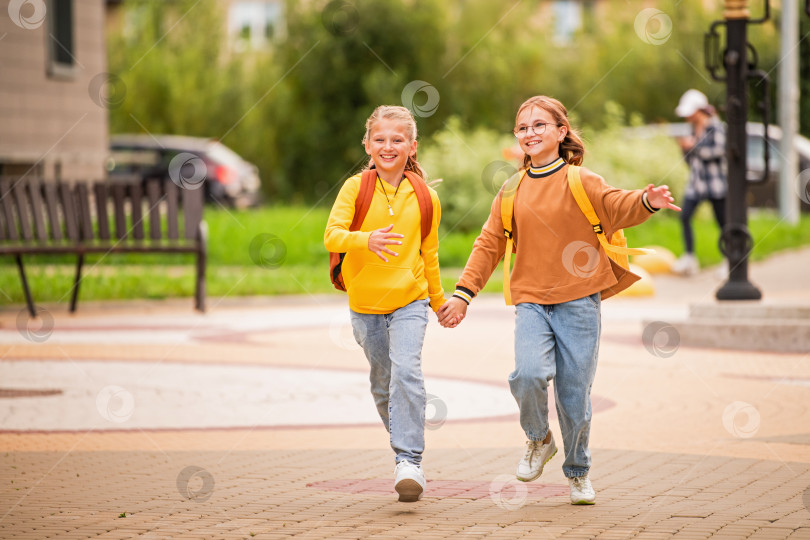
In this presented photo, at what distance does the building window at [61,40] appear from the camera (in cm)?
1978

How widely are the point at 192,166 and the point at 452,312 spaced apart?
77.7 feet

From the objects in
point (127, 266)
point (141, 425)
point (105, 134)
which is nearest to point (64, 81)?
point (105, 134)

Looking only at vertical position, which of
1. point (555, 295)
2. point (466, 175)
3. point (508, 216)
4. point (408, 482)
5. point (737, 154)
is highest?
point (466, 175)

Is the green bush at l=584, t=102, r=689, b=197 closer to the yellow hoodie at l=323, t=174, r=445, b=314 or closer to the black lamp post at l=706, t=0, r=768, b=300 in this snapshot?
the black lamp post at l=706, t=0, r=768, b=300

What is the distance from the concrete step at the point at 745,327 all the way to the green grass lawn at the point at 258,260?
15.1 ft

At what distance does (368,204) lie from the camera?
516 cm

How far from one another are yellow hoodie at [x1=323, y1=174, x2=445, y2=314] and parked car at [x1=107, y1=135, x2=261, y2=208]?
21010 mm

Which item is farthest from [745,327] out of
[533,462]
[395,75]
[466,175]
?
[395,75]

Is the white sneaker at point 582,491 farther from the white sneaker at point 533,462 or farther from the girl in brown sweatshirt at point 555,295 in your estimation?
the white sneaker at point 533,462

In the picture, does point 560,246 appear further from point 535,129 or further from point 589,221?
point 535,129

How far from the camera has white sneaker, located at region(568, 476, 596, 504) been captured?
4.91 m

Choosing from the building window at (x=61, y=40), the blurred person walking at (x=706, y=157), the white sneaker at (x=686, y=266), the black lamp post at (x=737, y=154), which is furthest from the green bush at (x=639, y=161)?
the black lamp post at (x=737, y=154)

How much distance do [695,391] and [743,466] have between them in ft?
7.84

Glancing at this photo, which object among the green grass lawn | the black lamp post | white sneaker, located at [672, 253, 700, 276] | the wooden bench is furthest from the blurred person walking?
the wooden bench
